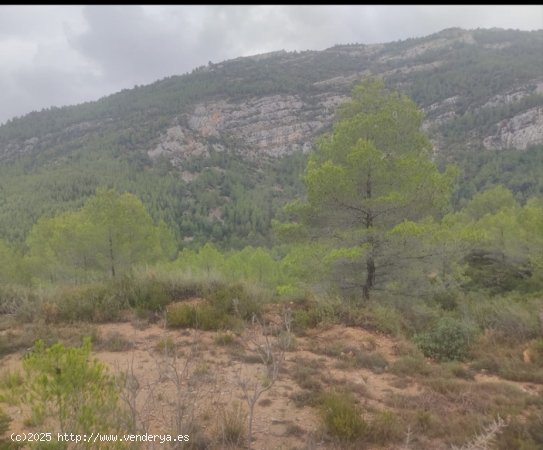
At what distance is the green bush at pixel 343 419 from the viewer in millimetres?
4082

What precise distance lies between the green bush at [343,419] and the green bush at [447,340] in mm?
2713

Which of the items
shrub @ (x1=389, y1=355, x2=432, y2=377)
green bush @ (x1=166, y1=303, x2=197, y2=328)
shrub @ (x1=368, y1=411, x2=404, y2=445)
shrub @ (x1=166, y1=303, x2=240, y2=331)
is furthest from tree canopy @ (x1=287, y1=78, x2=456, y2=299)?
shrub @ (x1=368, y1=411, x2=404, y2=445)

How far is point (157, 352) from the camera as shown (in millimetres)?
6047

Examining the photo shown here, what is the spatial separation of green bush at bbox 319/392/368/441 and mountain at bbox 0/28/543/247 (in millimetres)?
58977

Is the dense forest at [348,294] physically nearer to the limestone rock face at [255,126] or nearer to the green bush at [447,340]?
the green bush at [447,340]

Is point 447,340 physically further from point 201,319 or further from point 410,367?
point 201,319

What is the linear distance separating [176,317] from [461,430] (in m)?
4.64

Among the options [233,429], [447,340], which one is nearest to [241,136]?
[447,340]

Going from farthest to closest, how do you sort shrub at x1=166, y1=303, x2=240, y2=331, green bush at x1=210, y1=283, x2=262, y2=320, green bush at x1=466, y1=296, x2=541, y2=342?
green bush at x1=210, y1=283, x2=262, y2=320, green bush at x1=466, y1=296, x2=541, y2=342, shrub at x1=166, y1=303, x2=240, y2=331

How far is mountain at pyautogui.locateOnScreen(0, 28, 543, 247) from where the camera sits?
80438 mm

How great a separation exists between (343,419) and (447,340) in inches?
137

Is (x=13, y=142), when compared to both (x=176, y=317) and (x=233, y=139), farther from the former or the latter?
(x=176, y=317)

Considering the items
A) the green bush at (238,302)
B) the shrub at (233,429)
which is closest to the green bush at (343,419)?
the shrub at (233,429)

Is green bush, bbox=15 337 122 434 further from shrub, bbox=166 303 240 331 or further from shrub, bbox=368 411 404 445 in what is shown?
shrub, bbox=166 303 240 331
